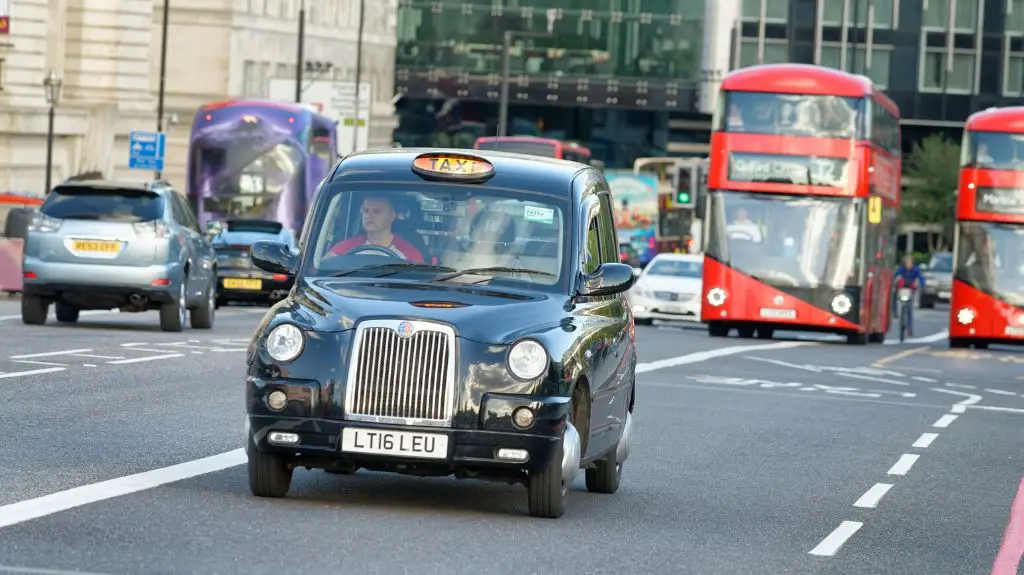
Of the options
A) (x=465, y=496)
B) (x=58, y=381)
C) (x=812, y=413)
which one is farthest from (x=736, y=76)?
(x=465, y=496)

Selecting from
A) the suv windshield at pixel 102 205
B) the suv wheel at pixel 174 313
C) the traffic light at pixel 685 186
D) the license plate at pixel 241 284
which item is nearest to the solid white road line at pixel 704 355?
the suv wheel at pixel 174 313

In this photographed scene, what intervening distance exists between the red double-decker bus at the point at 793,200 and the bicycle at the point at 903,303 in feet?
24.1

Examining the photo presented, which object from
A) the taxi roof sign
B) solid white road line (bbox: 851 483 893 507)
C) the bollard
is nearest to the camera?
the taxi roof sign

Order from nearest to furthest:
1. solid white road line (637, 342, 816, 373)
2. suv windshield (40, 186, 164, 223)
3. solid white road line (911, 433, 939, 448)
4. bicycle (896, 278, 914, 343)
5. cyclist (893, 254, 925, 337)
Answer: solid white road line (911, 433, 939, 448) → suv windshield (40, 186, 164, 223) → solid white road line (637, 342, 816, 373) → bicycle (896, 278, 914, 343) → cyclist (893, 254, 925, 337)

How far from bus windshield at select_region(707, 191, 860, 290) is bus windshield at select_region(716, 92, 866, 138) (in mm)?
1031

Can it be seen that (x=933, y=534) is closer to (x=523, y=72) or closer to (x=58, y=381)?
(x=58, y=381)

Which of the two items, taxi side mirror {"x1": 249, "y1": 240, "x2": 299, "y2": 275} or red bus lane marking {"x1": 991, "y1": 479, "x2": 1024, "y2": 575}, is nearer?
red bus lane marking {"x1": 991, "y1": 479, "x2": 1024, "y2": 575}

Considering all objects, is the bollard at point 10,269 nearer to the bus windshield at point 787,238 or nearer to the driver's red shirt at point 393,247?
the bus windshield at point 787,238

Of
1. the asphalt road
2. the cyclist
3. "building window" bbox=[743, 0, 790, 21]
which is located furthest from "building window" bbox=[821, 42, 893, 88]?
the asphalt road

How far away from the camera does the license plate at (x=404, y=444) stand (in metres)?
10.2

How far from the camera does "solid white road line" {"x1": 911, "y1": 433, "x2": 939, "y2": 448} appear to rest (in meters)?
17.6

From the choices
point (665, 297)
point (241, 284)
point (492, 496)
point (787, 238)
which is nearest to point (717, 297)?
point (787, 238)

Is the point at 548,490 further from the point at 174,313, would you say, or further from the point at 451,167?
the point at 174,313

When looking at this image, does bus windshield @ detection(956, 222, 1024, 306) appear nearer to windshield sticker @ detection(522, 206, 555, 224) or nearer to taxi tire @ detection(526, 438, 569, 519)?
windshield sticker @ detection(522, 206, 555, 224)
